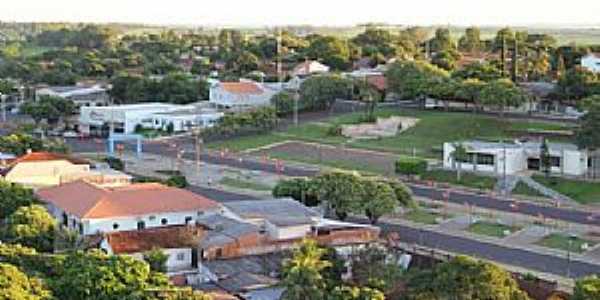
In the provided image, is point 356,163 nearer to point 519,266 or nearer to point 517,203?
point 517,203

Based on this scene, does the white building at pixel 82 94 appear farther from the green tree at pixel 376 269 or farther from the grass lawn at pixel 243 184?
the green tree at pixel 376 269

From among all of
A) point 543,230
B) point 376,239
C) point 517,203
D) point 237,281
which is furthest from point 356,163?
point 237,281

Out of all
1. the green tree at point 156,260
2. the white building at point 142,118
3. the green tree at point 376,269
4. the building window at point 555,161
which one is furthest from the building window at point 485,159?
the white building at point 142,118

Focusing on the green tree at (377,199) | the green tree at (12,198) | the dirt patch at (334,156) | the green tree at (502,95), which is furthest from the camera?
the green tree at (502,95)

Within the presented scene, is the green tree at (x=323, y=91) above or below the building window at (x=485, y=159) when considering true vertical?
above

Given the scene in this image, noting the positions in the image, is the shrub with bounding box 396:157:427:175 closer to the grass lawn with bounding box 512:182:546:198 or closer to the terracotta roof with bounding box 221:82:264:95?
the grass lawn with bounding box 512:182:546:198

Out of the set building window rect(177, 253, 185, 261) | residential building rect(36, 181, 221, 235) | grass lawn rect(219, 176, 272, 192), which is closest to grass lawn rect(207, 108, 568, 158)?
grass lawn rect(219, 176, 272, 192)
